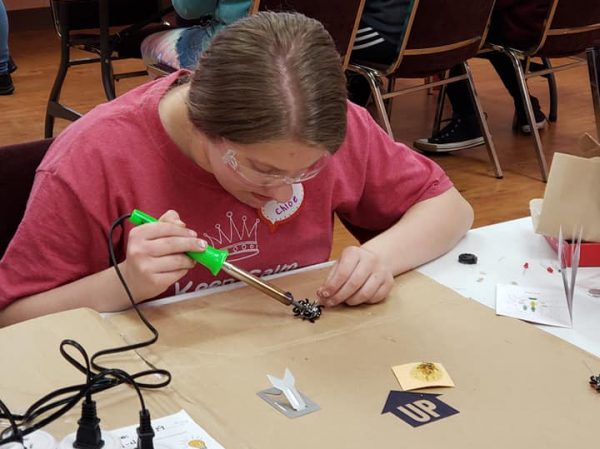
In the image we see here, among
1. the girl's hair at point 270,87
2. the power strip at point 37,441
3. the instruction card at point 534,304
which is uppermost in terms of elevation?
the girl's hair at point 270,87

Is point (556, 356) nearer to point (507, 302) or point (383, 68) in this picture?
point (507, 302)

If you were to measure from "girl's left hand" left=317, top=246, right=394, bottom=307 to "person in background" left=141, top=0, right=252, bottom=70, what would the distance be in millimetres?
1634

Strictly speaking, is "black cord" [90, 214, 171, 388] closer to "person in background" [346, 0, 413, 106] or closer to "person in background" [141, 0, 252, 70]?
"person in background" [141, 0, 252, 70]

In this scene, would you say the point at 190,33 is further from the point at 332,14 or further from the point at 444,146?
the point at 444,146

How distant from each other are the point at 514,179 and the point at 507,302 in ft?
7.77

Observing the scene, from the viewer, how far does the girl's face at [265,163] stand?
1.05 metres

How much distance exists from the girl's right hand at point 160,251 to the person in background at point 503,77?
268 centimetres

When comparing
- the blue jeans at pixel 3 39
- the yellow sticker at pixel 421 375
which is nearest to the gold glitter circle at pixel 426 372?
the yellow sticker at pixel 421 375

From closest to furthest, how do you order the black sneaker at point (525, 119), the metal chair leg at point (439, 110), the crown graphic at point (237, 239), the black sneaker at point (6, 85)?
the crown graphic at point (237, 239), the metal chair leg at point (439, 110), the black sneaker at point (525, 119), the black sneaker at point (6, 85)

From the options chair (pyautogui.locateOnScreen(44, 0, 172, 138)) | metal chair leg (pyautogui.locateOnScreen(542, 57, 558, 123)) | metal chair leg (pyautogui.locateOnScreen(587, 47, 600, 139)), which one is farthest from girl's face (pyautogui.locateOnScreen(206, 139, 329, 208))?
metal chair leg (pyautogui.locateOnScreen(542, 57, 558, 123))

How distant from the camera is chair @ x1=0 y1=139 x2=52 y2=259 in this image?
126cm

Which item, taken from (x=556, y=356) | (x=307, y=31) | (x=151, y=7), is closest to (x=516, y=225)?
(x=556, y=356)

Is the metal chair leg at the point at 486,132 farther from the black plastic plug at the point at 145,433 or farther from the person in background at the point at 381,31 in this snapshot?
the black plastic plug at the point at 145,433

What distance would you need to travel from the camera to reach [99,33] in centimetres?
351
